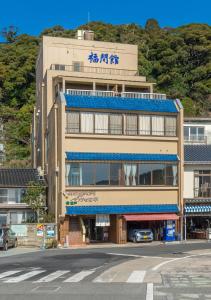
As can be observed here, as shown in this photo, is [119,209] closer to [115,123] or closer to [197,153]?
[115,123]

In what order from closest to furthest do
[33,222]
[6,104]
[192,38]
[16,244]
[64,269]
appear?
[64,269], [16,244], [33,222], [6,104], [192,38]

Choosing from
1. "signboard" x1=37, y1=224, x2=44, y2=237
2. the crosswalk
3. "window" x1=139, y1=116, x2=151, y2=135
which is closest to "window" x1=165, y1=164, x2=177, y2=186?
"window" x1=139, y1=116, x2=151, y2=135

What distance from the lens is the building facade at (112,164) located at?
47562 mm

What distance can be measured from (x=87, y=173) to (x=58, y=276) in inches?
1066

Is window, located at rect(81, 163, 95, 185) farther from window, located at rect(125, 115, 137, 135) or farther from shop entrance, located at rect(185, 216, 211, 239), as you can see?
shop entrance, located at rect(185, 216, 211, 239)

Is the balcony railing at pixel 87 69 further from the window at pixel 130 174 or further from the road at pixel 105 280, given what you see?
the road at pixel 105 280

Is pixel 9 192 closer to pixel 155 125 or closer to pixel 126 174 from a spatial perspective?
pixel 126 174

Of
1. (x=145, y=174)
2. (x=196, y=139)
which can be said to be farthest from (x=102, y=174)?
(x=196, y=139)

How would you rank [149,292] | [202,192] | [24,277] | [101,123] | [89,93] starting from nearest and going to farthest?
[149,292] < [24,277] < [101,123] < [89,93] < [202,192]

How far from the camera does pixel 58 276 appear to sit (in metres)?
20.9

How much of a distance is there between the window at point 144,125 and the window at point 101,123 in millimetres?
3272

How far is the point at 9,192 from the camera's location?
5122 cm

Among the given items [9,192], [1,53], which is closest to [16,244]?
[9,192]

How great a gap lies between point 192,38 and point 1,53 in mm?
31772
